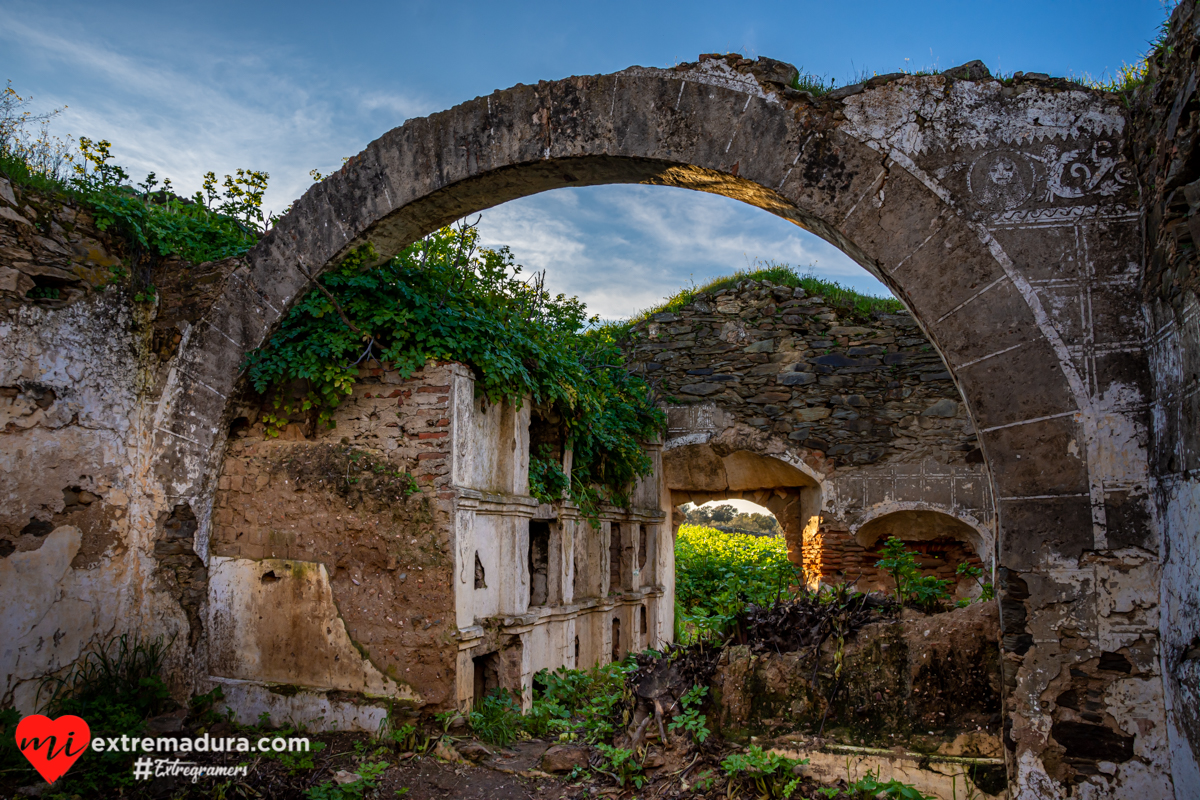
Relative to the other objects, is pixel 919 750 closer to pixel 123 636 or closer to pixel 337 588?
pixel 337 588

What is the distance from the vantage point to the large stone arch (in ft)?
10.1

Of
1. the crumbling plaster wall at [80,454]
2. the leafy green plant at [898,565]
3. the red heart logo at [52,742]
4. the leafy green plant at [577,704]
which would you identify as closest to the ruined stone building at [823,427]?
the leafy green plant at [577,704]

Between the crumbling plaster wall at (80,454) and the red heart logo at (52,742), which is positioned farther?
the crumbling plaster wall at (80,454)

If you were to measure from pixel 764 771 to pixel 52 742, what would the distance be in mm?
3663

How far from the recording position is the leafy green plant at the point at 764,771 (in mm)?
3732

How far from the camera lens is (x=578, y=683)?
632 cm

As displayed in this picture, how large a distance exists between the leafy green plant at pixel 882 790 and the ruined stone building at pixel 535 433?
1.61ft

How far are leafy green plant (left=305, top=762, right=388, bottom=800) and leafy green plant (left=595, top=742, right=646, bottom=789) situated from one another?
1.29 metres

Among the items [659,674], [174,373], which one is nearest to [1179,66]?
[659,674]

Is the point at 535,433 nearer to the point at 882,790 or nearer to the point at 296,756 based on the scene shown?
the point at 296,756

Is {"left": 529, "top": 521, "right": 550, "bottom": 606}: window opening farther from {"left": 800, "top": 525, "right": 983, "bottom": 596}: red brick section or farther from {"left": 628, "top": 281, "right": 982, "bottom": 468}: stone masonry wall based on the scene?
{"left": 800, "top": 525, "right": 983, "bottom": 596}: red brick section

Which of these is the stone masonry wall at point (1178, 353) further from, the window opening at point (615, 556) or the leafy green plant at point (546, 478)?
the window opening at point (615, 556)

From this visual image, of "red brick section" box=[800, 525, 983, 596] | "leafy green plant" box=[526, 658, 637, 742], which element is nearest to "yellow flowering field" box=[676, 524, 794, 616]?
"red brick section" box=[800, 525, 983, 596]

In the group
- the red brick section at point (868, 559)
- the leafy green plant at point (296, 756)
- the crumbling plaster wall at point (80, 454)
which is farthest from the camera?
the red brick section at point (868, 559)
